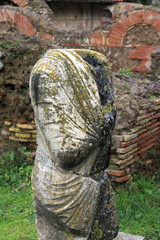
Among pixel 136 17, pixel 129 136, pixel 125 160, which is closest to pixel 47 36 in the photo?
pixel 136 17

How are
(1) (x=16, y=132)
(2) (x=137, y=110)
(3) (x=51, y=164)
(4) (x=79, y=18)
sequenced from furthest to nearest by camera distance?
(4) (x=79, y=18)
(1) (x=16, y=132)
(2) (x=137, y=110)
(3) (x=51, y=164)

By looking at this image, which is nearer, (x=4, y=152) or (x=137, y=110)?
(x=137, y=110)

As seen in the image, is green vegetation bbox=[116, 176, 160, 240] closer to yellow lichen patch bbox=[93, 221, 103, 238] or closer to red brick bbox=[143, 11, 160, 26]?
yellow lichen patch bbox=[93, 221, 103, 238]

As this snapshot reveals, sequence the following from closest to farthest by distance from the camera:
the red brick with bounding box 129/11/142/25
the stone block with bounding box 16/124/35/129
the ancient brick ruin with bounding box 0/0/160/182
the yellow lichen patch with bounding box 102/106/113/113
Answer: the yellow lichen patch with bounding box 102/106/113/113 < the ancient brick ruin with bounding box 0/0/160/182 < the stone block with bounding box 16/124/35/129 < the red brick with bounding box 129/11/142/25

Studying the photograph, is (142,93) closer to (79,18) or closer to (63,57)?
(63,57)

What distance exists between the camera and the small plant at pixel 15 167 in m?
5.15

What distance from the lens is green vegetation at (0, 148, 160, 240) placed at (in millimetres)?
4090

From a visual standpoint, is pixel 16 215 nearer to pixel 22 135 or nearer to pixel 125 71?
pixel 22 135

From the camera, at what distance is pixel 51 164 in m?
2.39

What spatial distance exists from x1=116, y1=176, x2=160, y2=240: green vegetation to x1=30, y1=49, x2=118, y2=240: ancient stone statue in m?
1.60

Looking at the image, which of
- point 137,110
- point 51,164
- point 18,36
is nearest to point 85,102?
point 51,164

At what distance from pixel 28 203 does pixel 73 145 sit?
8.66 ft

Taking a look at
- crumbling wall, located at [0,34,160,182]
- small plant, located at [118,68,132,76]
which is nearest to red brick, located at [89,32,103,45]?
small plant, located at [118,68,132,76]

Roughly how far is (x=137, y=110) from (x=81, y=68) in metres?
2.84
